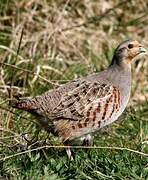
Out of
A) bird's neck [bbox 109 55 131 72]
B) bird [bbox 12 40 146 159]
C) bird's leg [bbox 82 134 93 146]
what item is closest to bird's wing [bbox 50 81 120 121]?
bird [bbox 12 40 146 159]

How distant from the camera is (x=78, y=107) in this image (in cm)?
503

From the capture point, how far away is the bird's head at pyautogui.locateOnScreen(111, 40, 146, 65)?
5.57 meters

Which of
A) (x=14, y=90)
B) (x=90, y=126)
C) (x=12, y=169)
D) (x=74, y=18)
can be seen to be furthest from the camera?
(x=74, y=18)

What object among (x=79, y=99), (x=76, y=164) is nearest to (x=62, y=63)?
(x=79, y=99)

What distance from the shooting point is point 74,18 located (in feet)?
26.8

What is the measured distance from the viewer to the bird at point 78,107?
499cm

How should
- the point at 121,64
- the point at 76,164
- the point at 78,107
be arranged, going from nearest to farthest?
1. the point at 76,164
2. the point at 78,107
3. the point at 121,64

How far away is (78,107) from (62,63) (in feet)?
7.94

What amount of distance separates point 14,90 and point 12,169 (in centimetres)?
220

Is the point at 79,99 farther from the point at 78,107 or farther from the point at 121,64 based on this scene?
the point at 121,64

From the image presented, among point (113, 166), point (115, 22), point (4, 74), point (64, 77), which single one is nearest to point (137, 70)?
point (115, 22)

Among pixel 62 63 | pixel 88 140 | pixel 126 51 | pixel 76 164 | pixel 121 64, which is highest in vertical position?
pixel 62 63

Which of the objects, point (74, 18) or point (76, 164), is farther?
point (74, 18)

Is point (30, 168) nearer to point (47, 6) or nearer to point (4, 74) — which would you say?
point (4, 74)
